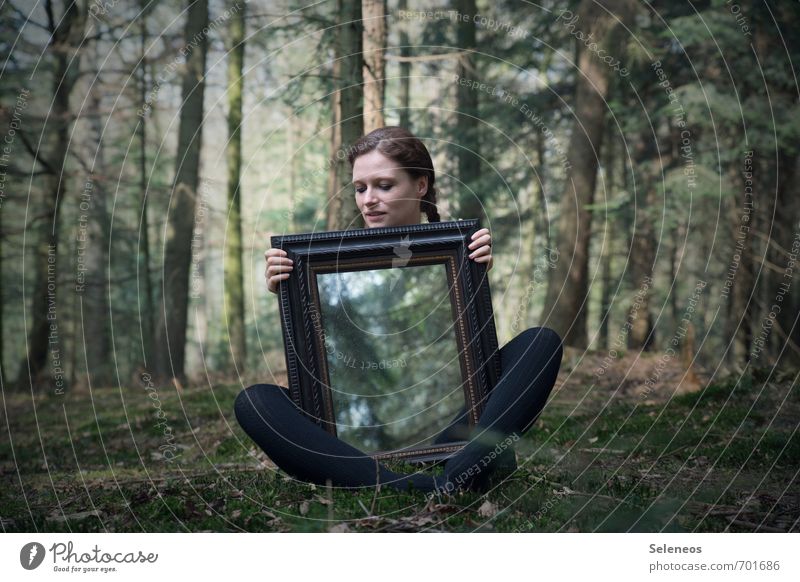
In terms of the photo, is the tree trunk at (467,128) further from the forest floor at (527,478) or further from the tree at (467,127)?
the forest floor at (527,478)

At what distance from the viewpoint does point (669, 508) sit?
441cm

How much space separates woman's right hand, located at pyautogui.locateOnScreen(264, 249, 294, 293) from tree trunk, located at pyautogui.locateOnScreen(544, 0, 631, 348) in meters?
7.39

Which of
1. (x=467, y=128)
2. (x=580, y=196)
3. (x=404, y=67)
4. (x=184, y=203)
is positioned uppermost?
(x=404, y=67)

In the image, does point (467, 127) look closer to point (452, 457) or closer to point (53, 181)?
point (53, 181)

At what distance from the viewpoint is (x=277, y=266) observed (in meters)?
4.59

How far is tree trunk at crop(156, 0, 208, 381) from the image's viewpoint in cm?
1311

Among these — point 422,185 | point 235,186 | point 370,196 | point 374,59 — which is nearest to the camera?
point 370,196

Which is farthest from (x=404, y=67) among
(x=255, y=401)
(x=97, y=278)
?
(x=255, y=401)

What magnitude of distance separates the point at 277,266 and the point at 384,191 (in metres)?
0.94

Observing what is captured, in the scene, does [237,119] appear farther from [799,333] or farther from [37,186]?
[799,333]

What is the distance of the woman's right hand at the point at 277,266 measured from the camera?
4.59 metres

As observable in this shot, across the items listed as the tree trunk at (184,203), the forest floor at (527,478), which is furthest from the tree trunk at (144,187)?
the forest floor at (527,478)
